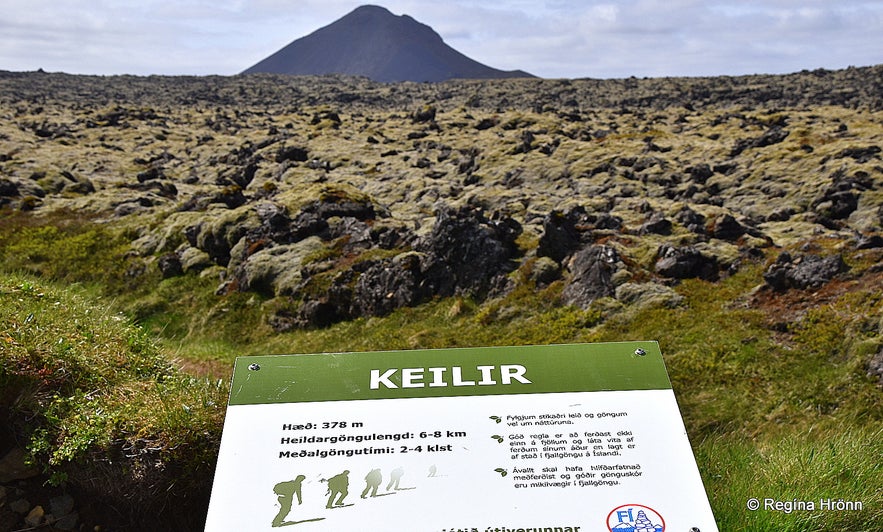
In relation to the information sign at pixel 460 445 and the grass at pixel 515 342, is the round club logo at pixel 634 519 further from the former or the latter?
the grass at pixel 515 342

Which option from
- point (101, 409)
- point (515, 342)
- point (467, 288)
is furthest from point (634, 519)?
point (467, 288)

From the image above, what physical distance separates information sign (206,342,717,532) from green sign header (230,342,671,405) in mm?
16

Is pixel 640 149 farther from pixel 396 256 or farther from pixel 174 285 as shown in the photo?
pixel 174 285

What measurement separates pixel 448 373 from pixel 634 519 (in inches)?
107

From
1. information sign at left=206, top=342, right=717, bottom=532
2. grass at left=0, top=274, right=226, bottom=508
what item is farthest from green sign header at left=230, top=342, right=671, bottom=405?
grass at left=0, top=274, right=226, bottom=508

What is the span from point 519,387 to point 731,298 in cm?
1798

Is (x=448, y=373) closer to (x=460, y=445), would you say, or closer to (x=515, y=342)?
(x=460, y=445)

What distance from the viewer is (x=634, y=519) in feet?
21.0

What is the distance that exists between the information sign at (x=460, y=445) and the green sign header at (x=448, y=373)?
2cm

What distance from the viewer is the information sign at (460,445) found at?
646 centimetres

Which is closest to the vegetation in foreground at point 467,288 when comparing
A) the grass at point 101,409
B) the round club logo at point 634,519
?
the grass at point 101,409


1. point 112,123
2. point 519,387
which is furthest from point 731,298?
point 112,123

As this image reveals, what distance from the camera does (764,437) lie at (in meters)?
13.7

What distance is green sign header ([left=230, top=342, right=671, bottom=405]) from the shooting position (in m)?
7.64
